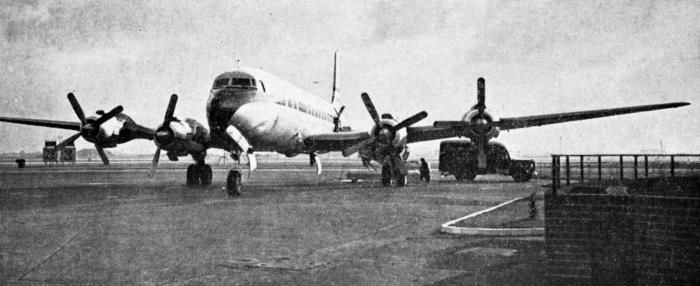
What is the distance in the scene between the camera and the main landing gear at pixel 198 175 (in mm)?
28031

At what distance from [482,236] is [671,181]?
3.53m

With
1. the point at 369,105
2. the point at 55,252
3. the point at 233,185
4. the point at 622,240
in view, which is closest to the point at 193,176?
the point at 233,185

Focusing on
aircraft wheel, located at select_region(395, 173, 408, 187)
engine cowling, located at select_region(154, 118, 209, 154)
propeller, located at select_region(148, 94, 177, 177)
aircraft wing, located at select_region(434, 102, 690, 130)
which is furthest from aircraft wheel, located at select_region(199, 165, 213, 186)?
aircraft wing, located at select_region(434, 102, 690, 130)

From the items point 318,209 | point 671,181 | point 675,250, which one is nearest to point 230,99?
point 318,209

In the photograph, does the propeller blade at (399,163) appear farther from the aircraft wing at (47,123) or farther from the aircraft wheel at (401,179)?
the aircraft wing at (47,123)

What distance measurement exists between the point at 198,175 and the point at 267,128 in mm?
6201

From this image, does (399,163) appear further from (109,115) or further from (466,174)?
(109,115)

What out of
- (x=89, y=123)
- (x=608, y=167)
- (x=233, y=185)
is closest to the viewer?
(x=608, y=167)

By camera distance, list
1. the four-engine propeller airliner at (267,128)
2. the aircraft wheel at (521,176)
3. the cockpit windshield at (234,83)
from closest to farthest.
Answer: the four-engine propeller airliner at (267,128)
the cockpit windshield at (234,83)
the aircraft wheel at (521,176)

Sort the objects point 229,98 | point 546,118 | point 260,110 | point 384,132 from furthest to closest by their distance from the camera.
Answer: point 546,118, point 384,132, point 260,110, point 229,98

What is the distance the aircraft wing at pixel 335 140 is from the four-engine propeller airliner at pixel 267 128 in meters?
0.04

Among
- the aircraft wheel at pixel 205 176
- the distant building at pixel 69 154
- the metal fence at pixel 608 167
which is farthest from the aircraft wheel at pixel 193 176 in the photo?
the distant building at pixel 69 154

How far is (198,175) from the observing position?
2817cm

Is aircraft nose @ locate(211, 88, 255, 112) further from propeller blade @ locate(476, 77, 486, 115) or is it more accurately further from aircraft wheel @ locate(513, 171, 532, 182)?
aircraft wheel @ locate(513, 171, 532, 182)
